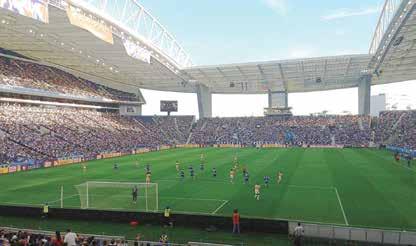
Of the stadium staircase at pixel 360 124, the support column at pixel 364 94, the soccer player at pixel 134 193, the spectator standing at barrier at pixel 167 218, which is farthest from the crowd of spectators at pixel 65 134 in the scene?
the support column at pixel 364 94

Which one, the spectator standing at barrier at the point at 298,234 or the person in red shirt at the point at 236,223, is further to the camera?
the person in red shirt at the point at 236,223

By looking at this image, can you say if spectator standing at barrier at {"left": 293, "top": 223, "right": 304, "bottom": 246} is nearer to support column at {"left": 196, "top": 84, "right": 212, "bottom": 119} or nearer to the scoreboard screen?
support column at {"left": 196, "top": 84, "right": 212, "bottom": 119}

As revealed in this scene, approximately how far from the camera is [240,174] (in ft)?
126

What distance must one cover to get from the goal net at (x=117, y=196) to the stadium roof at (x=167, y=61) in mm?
20376

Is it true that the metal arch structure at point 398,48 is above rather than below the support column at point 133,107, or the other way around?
above

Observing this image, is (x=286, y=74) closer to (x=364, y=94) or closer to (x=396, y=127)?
(x=364, y=94)

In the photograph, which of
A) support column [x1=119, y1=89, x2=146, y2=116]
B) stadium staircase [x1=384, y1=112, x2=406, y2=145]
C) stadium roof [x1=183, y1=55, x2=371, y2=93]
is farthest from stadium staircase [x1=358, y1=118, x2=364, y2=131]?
support column [x1=119, y1=89, x2=146, y2=116]

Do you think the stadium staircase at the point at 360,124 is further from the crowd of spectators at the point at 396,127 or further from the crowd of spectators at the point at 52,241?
the crowd of spectators at the point at 52,241

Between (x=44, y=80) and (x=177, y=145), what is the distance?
33.1 m

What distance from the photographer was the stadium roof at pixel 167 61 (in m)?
45.2

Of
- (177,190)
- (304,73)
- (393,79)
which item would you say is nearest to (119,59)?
(304,73)

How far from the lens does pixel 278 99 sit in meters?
97.9

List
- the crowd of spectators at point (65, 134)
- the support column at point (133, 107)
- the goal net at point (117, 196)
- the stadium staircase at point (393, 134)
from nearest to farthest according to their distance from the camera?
the goal net at point (117, 196), the crowd of spectators at point (65, 134), the stadium staircase at point (393, 134), the support column at point (133, 107)

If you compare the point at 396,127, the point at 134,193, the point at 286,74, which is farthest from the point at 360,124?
the point at 134,193
